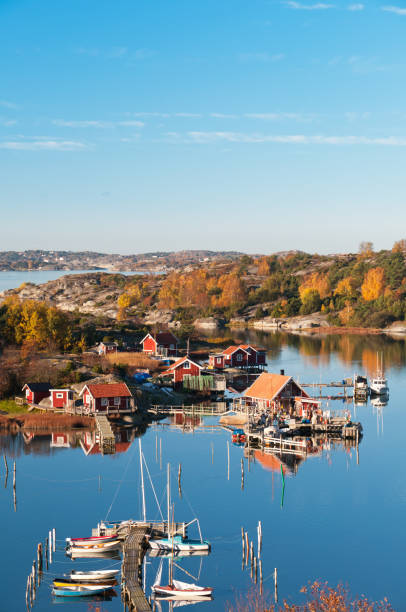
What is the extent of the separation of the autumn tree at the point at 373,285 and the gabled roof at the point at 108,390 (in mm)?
89252

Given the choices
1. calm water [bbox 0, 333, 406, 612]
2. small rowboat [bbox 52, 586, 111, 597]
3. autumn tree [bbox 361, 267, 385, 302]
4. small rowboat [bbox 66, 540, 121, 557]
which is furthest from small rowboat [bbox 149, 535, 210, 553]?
autumn tree [bbox 361, 267, 385, 302]

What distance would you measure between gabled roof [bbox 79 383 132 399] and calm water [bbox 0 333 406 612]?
3.44 metres

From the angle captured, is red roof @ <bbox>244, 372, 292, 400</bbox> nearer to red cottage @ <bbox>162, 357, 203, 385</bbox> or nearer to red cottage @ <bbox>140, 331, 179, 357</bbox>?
red cottage @ <bbox>162, 357, 203, 385</bbox>

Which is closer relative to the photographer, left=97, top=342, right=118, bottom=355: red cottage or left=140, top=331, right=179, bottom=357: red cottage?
left=97, top=342, right=118, bottom=355: red cottage

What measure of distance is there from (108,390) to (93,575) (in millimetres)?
25568

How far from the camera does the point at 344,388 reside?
211ft

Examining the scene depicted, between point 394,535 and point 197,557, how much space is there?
8360mm

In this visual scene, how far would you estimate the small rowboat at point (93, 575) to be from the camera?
26.1 m

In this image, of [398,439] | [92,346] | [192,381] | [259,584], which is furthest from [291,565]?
[92,346]

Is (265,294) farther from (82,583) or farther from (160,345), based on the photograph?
(82,583)

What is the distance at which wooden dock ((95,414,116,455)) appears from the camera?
43938mm

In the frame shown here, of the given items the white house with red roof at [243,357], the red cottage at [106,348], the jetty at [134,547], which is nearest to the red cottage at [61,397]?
the jetty at [134,547]

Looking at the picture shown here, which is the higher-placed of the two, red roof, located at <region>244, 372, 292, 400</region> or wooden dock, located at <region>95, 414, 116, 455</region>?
red roof, located at <region>244, 372, 292, 400</region>

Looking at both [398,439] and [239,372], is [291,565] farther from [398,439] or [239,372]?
[239,372]
